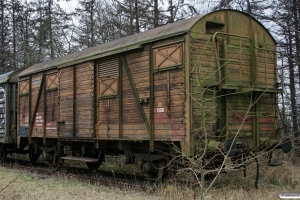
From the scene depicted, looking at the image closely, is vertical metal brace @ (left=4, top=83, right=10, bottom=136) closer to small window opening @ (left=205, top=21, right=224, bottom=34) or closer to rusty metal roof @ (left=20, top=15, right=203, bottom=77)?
rusty metal roof @ (left=20, top=15, right=203, bottom=77)

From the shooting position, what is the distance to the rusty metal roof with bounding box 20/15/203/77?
7.66 m

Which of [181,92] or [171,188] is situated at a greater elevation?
[181,92]

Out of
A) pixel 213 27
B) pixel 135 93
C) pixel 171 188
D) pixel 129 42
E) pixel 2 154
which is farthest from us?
pixel 2 154

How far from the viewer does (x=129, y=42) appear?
29.7 feet

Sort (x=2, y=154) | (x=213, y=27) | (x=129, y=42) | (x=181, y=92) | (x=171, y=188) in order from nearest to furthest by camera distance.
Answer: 1. (x=171, y=188)
2. (x=181, y=92)
3. (x=213, y=27)
4. (x=129, y=42)
5. (x=2, y=154)

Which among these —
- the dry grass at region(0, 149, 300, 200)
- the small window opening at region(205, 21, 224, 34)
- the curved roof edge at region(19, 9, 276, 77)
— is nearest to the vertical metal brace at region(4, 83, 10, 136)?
the curved roof edge at region(19, 9, 276, 77)

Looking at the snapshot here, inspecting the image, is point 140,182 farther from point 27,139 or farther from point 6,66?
point 6,66

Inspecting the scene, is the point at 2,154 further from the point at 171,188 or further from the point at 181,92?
the point at 181,92

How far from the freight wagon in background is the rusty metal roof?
0.12 ft

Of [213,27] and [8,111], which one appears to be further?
[8,111]

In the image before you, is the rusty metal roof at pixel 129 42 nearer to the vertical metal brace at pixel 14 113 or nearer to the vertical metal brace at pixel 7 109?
the vertical metal brace at pixel 14 113

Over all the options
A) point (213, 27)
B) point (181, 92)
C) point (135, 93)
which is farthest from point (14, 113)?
point (213, 27)

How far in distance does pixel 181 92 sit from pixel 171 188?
1.99 m

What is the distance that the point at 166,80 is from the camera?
7.88m
